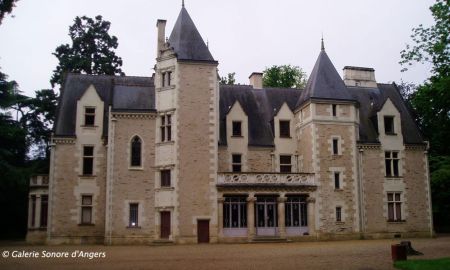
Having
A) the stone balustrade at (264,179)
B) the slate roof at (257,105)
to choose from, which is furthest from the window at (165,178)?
the slate roof at (257,105)

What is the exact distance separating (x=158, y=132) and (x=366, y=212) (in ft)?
46.3

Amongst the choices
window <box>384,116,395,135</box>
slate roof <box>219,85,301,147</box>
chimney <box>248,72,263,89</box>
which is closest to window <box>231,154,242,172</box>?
slate roof <box>219,85,301,147</box>

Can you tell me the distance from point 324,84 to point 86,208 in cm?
1710

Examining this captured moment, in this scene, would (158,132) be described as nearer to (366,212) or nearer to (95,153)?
(95,153)

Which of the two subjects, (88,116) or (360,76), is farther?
(360,76)

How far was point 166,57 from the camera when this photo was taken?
3131cm

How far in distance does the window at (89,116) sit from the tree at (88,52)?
14951 mm

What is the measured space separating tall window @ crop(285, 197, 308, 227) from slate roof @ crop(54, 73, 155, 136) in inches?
406

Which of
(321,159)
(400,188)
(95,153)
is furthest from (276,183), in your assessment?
(95,153)

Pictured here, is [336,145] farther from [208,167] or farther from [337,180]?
[208,167]

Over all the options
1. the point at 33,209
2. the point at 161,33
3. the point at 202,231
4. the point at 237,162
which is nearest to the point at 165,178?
the point at 202,231

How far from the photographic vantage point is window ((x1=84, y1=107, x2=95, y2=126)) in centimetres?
3176

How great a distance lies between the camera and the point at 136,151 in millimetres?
30688

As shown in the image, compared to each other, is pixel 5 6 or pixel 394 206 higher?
pixel 5 6
